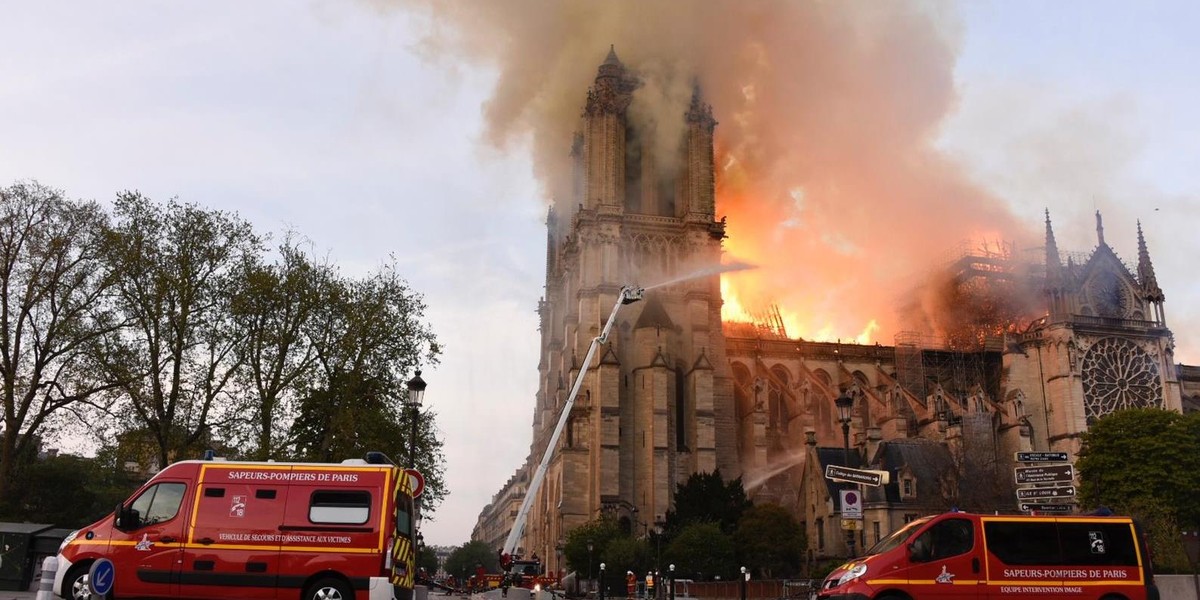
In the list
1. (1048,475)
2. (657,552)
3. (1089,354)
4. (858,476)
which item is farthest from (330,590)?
(1089,354)

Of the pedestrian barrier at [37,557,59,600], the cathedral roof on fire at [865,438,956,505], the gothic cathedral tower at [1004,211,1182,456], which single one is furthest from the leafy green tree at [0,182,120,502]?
the gothic cathedral tower at [1004,211,1182,456]

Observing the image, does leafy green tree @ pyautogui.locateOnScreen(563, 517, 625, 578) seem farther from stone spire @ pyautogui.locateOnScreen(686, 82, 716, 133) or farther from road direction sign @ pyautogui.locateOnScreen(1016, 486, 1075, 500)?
road direction sign @ pyautogui.locateOnScreen(1016, 486, 1075, 500)

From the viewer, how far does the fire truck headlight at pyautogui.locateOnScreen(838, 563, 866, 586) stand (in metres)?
13.6

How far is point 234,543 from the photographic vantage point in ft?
44.2

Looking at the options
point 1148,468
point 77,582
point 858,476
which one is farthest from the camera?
point 1148,468

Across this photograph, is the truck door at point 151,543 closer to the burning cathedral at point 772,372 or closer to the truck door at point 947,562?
the truck door at point 947,562

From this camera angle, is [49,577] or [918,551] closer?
[918,551]

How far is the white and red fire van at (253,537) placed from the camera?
43.6ft

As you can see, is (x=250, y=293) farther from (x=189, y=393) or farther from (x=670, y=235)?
(x=670, y=235)

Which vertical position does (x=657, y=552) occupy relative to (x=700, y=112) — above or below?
below

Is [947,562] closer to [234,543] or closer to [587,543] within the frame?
[234,543]

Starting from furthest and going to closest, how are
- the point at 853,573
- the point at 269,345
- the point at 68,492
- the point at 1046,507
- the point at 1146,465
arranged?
1. the point at 68,492
2. the point at 1146,465
3. the point at 269,345
4. the point at 1046,507
5. the point at 853,573

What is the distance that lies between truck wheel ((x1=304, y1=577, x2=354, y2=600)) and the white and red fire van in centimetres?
1

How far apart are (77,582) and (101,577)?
192 cm
